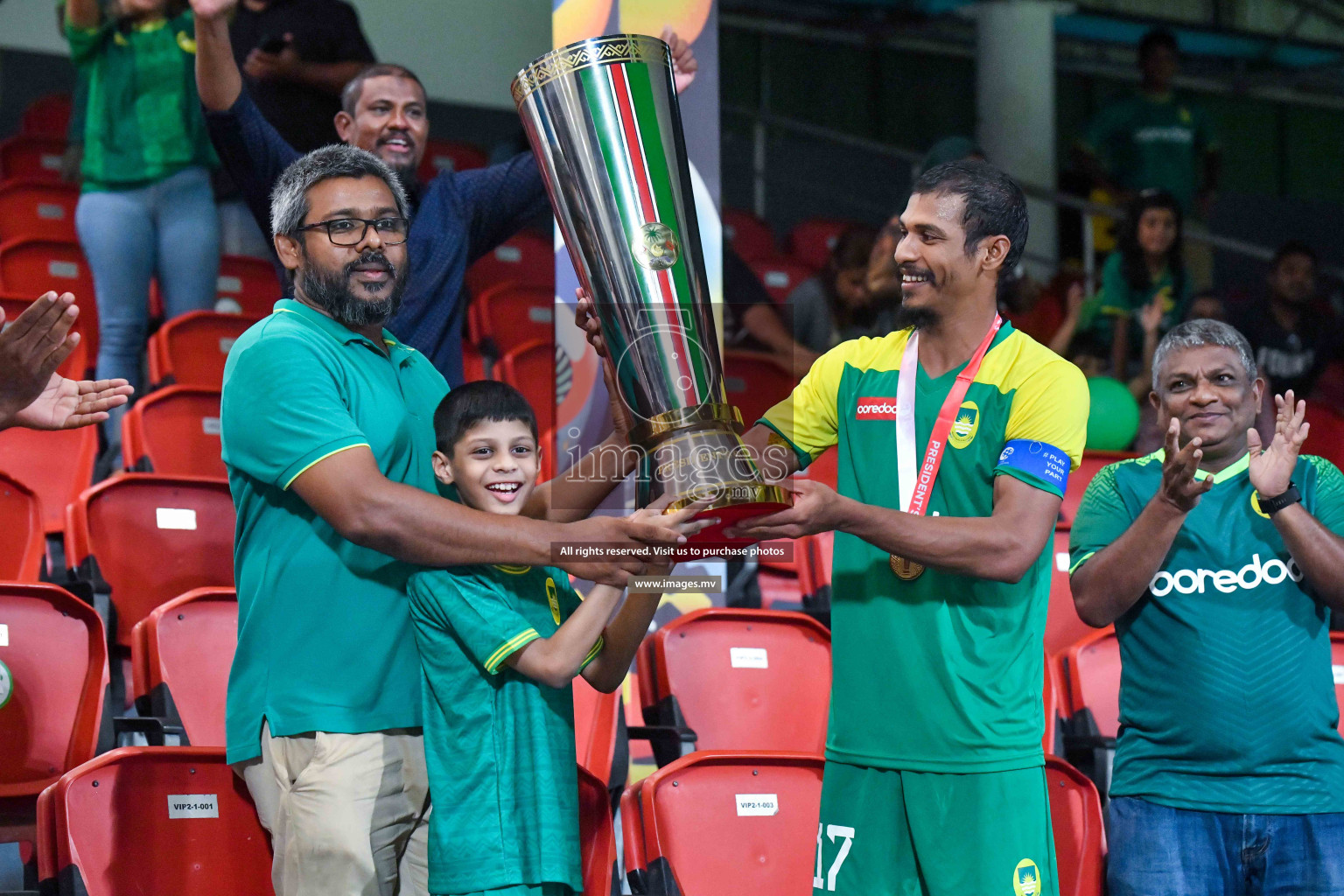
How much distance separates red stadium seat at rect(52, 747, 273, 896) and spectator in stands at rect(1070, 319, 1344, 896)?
4.98ft

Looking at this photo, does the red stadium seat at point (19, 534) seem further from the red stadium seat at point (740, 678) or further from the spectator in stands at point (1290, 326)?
the spectator in stands at point (1290, 326)

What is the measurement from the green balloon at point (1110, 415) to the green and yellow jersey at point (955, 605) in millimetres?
3038

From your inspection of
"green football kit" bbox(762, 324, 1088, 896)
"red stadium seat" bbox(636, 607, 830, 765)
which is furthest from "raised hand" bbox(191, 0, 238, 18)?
"green football kit" bbox(762, 324, 1088, 896)

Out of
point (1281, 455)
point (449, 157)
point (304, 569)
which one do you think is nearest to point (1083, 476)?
point (1281, 455)

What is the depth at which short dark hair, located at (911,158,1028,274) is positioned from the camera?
2127 mm

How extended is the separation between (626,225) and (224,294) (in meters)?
3.76

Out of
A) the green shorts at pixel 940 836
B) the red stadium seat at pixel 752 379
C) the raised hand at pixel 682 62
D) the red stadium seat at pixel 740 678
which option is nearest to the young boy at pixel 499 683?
the green shorts at pixel 940 836

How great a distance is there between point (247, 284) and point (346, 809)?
3831 millimetres

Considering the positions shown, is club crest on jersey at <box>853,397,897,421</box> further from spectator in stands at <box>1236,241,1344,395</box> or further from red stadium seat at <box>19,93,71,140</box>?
red stadium seat at <box>19,93,71,140</box>

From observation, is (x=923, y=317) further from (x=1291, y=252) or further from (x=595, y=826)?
(x=1291, y=252)

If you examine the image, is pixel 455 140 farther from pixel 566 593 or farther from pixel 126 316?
pixel 566 593

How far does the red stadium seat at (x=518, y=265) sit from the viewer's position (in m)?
6.50

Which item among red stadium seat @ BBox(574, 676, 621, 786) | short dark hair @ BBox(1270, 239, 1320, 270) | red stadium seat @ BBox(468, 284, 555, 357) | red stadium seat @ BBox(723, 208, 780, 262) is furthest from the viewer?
red stadium seat @ BBox(723, 208, 780, 262)

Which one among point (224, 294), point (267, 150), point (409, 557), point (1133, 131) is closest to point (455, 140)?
point (224, 294)
